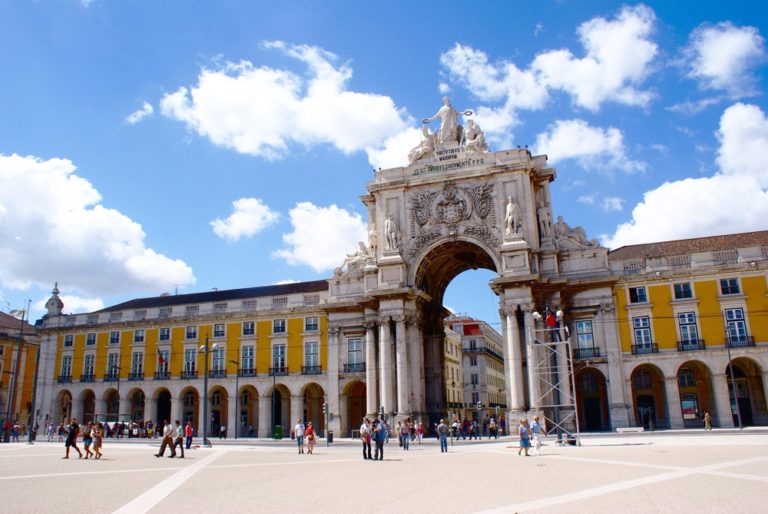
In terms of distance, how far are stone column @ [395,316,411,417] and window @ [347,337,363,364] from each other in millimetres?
5591

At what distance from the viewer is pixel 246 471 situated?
819 inches

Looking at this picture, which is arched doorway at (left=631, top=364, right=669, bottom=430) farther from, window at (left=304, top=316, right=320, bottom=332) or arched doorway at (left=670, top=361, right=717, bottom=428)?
window at (left=304, top=316, right=320, bottom=332)

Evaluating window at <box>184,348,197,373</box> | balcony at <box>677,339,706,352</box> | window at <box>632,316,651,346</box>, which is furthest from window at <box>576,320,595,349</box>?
window at <box>184,348,197,373</box>

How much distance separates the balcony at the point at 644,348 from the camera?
47.1 metres

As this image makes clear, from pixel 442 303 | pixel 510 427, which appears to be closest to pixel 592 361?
pixel 510 427

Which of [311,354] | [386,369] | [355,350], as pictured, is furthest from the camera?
[311,354]

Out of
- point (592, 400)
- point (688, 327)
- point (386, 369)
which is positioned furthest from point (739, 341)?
point (386, 369)

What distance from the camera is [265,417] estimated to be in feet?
190

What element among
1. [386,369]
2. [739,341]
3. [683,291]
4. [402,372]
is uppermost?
[683,291]

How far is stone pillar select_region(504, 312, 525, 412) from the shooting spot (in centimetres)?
4620

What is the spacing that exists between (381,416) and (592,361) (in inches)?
635

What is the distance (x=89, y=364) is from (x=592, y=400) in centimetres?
4889

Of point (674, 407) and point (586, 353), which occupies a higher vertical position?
point (586, 353)

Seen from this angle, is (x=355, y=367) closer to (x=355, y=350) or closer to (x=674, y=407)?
(x=355, y=350)
